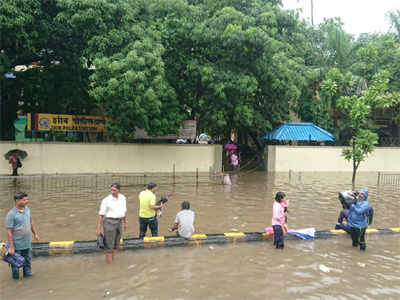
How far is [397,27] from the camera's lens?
2945 cm

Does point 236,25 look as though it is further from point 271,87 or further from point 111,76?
point 111,76

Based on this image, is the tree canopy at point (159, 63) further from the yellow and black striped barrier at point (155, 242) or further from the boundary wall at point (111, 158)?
the yellow and black striped barrier at point (155, 242)

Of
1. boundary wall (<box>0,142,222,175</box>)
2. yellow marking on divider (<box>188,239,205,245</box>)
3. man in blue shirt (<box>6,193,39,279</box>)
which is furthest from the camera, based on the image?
boundary wall (<box>0,142,222,175</box>)

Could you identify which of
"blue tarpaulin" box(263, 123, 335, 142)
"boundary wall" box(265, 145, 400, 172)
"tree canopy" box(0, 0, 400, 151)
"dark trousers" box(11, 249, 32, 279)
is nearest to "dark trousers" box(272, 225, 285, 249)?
"dark trousers" box(11, 249, 32, 279)

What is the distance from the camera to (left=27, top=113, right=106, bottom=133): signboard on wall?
2080 centimetres

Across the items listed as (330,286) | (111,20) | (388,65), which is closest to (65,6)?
(111,20)

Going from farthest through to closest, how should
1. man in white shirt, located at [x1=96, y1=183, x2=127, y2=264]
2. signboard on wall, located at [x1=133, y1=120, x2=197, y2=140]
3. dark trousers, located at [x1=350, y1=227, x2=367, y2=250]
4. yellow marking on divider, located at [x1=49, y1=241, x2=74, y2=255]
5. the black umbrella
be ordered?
signboard on wall, located at [x1=133, y1=120, x2=197, y2=140] < the black umbrella < dark trousers, located at [x1=350, y1=227, x2=367, y2=250] < yellow marking on divider, located at [x1=49, y1=241, x2=74, y2=255] < man in white shirt, located at [x1=96, y1=183, x2=127, y2=264]

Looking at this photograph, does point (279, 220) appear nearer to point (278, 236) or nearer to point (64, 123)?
point (278, 236)

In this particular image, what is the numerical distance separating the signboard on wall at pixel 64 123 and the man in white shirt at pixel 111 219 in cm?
1575

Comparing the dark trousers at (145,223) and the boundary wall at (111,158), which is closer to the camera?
the dark trousers at (145,223)

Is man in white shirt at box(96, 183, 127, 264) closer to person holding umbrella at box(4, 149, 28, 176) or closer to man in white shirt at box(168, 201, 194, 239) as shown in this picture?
man in white shirt at box(168, 201, 194, 239)

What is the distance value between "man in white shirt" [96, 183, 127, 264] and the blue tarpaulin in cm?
2042

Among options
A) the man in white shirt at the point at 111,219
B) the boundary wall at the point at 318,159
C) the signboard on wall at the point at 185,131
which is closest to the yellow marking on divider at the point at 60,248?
the man in white shirt at the point at 111,219

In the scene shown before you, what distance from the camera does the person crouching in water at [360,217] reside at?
8.25 meters
